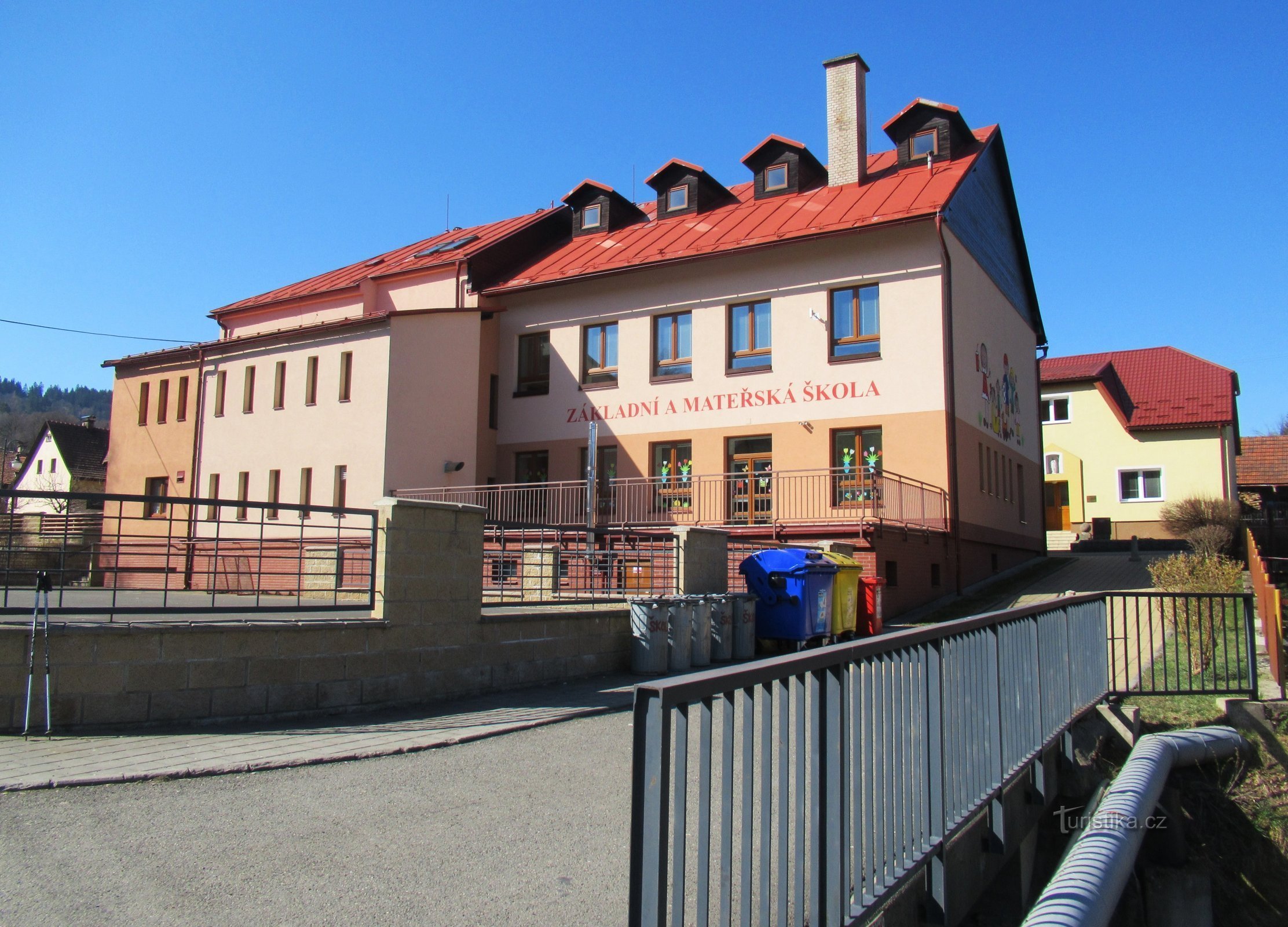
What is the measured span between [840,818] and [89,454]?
72941 millimetres

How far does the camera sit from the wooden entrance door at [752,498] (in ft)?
69.7

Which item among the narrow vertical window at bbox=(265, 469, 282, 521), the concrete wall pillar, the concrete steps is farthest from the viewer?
the concrete steps

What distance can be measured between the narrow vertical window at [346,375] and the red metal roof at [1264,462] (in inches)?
1460

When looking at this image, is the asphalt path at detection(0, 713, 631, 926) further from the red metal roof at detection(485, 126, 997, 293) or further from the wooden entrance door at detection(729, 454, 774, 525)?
the red metal roof at detection(485, 126, 997, 293)

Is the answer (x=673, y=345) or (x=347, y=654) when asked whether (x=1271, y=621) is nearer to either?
(x=347, y=654)

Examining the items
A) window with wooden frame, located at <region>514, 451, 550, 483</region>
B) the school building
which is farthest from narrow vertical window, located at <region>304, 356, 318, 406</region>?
window with wooden frame, located at <region>514, 451, 550, 483</region>

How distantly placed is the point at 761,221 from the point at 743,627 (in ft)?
45.8

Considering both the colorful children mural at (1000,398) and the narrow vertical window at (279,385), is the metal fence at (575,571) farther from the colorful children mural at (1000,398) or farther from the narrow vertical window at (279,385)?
the narrow vertical window at (279,385)

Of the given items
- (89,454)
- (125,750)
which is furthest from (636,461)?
(89,454)

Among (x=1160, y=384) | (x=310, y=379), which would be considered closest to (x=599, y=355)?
(x=310, y=379)

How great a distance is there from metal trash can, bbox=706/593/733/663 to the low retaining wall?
2198 millimetres

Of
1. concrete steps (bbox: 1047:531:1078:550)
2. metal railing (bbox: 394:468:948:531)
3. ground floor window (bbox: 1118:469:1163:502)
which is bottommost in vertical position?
concrete steps (bbox: 1047:531:1078:550)

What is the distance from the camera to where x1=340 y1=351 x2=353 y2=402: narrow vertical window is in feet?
80.9

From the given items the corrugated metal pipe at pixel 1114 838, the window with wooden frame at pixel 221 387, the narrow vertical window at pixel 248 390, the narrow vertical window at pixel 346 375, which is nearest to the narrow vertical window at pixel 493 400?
the narrow vertical window at pixel 346 375
